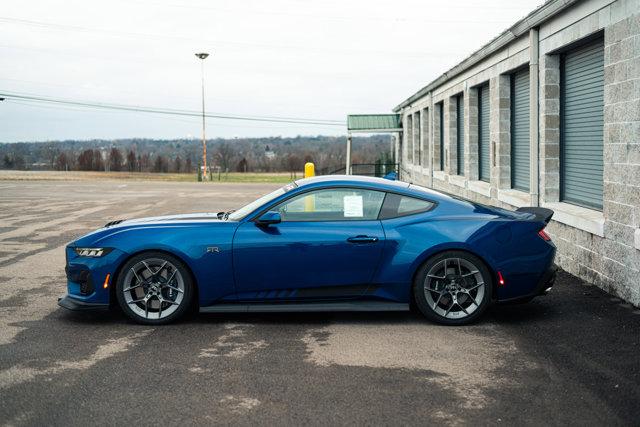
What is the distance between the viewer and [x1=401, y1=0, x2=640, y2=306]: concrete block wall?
8.29m

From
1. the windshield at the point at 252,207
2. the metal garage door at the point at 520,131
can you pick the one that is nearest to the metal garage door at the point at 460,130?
the metal garage door at the point at 520,131

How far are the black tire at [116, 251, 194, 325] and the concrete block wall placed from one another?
4.44 m

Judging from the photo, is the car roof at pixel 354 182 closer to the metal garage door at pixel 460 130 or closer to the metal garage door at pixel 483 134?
the metal garage door at pixel 483 134

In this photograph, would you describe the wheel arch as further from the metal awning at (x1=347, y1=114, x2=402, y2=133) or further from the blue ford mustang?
the metal awning at (x1=347, y1=114, x2=402, y2=133)

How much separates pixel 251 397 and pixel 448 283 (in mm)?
2704

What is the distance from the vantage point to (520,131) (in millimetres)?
15281

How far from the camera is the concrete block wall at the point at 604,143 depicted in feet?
27.2

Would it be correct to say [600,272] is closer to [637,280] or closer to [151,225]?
A: [637,280]

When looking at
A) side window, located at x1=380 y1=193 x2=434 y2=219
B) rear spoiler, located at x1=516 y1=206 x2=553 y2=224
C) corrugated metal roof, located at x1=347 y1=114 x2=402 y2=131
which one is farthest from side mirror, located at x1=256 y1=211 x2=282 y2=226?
corrugated metal roof, located at x1=347 y1=114 x2=402 y2=131

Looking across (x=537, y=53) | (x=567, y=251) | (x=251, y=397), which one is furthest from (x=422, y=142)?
(x=251, y=397)

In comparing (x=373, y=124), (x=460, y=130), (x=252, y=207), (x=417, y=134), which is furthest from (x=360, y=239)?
(x=373, y=124)

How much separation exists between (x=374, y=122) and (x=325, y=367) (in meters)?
37.6

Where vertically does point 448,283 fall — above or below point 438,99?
below

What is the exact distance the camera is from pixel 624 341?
6.65m
